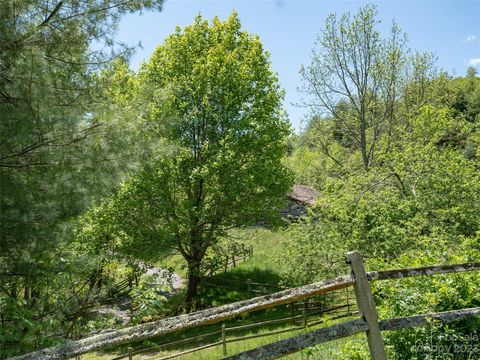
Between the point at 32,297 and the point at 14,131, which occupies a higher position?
the point at 14,131

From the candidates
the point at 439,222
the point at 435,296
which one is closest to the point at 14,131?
the point at 435,296

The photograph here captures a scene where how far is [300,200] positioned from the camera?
1304 inches

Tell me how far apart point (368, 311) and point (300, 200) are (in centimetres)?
3014

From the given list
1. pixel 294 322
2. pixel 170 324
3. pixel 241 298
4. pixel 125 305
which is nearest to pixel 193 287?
pixel 241 298

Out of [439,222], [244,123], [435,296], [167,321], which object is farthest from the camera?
[244,123]

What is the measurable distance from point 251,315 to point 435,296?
47.1ft

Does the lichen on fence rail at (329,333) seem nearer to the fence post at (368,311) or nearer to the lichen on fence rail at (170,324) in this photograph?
the fence post at (368,311)

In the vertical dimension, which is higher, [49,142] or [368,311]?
[49,142]

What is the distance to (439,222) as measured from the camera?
1330 cm

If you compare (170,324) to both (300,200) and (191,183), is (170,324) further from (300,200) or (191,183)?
(300,200)

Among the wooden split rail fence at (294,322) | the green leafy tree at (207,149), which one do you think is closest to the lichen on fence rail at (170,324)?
the wooden split rail fence at (294,322)

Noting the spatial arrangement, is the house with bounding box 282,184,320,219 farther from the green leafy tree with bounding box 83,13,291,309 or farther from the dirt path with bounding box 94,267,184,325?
the green leafy tree with bounding box 83,13,291,309

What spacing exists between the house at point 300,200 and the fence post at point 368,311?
86.5 ft

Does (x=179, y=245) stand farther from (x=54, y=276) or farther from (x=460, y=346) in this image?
(x=460, y=346)
